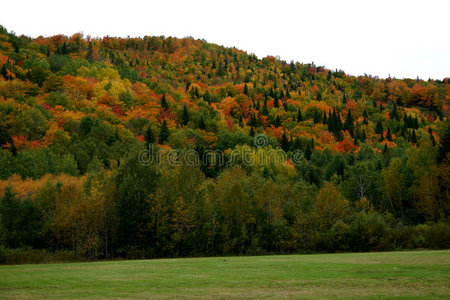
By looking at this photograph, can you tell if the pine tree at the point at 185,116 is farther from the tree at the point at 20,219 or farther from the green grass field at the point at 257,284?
the green grass field at the point at 257,284

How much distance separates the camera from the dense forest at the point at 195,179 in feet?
182

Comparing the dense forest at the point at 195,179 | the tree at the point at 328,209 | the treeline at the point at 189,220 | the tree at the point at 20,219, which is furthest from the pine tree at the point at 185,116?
the tree at the point at 20,219

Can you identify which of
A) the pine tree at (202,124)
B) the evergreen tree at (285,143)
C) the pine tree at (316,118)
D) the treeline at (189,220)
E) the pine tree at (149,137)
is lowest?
the treeline at (189,220)

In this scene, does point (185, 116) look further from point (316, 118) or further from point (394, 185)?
point (394, 185)

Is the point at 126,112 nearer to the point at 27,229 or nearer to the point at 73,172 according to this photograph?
the point at 73,172

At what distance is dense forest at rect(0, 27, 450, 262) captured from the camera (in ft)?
182

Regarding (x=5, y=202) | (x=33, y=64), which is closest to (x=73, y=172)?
(x=5, y=202)

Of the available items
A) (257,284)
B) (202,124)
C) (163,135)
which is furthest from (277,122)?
(257,284)

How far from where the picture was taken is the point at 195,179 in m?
63.5

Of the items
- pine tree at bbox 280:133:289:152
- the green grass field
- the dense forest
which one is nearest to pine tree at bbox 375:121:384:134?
the dense forest

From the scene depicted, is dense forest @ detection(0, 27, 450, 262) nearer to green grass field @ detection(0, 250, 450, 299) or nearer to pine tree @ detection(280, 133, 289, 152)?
pine tree @ detection(280, 133, 289, 152)

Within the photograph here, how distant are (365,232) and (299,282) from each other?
37391 millimetres

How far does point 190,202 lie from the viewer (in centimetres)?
5972

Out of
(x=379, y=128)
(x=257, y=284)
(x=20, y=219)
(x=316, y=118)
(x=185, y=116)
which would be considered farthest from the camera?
(x=316, y=118)
